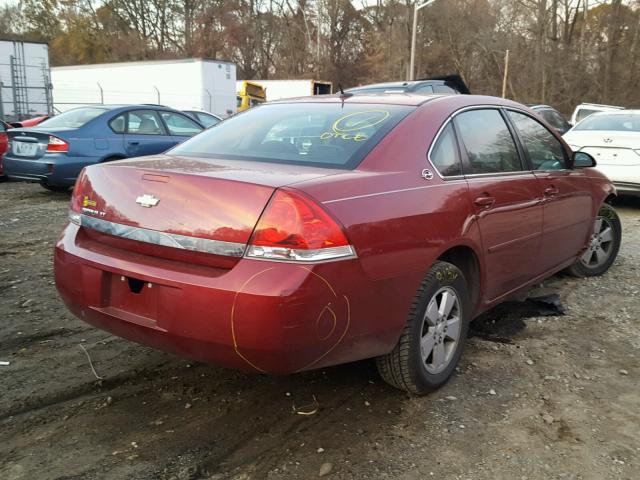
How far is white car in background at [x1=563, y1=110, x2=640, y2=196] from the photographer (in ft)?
27.3

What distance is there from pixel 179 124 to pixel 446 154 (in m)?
7.62

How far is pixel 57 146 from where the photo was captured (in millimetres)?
8438

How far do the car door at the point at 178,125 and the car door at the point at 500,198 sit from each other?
6837 millimetres

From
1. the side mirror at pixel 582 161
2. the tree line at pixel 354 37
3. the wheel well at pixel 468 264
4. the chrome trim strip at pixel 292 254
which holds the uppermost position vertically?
the tree line at pixel 354 37

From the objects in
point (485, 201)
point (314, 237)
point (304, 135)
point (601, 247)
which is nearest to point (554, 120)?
point (601, 247)

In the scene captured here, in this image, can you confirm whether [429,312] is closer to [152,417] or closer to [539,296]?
[152,417]

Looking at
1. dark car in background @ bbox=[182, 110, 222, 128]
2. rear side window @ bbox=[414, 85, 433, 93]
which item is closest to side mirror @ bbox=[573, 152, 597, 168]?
rear side window @ bbox=[414, 85, 433, 93]

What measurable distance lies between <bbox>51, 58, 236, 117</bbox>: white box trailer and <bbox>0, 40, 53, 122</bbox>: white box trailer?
3.38 metres

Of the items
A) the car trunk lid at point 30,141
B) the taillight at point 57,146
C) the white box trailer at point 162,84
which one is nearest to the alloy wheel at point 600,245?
the taillight at point 57,146

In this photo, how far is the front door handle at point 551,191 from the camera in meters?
3.96

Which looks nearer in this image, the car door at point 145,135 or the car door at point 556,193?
the car door at point 556,193

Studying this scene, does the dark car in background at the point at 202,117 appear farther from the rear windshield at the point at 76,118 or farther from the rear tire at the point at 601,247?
the rear tire at the point at 601,247

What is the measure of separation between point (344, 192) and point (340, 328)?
0.57m

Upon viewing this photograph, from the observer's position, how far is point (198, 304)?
Result: 2.37 meters
